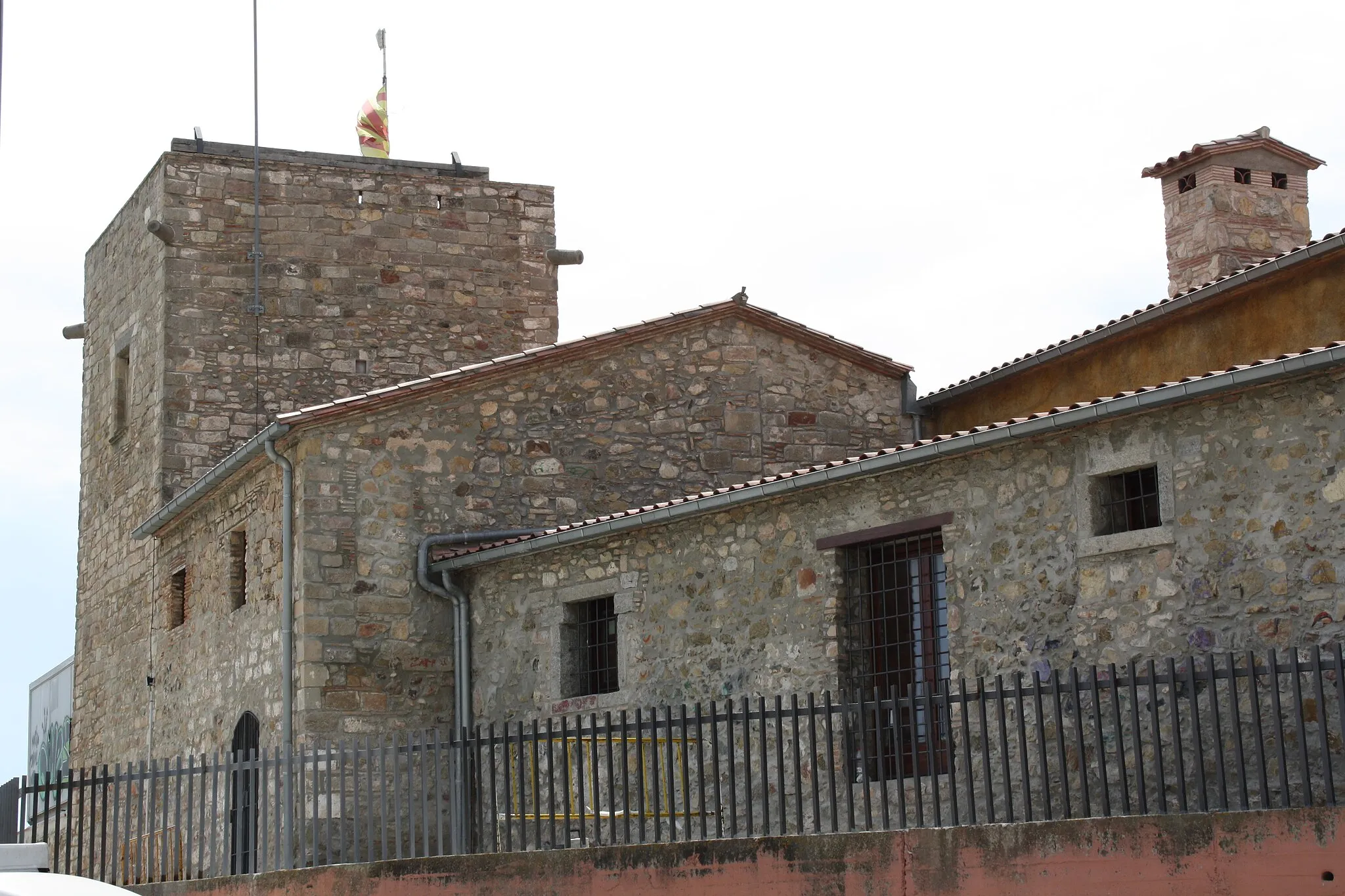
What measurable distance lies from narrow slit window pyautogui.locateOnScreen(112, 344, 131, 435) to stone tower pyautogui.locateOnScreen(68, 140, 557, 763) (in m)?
0.02

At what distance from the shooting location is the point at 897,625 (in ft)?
40.1

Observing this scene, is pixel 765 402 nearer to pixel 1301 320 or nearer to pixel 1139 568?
pixel 1301 320

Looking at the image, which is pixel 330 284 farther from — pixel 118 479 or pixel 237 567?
pixel 237 567

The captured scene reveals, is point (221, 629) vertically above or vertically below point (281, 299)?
below

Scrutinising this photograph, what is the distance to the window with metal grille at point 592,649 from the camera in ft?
46.5

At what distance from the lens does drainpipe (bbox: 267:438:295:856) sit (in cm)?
1459

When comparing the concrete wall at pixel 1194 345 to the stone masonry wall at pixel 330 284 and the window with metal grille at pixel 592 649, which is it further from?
the stone masonry wall at pixel 330 284

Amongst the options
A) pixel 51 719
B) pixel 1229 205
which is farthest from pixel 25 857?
pixel 51 719

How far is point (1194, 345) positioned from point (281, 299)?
32.8ft

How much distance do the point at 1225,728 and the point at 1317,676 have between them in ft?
5.63

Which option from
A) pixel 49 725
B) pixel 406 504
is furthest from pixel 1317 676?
pixel 49 725

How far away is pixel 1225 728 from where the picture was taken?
9883 millimetres

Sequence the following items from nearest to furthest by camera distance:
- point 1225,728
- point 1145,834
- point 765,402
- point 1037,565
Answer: point 1145,834, point 1225,728, point 1037,565, point 765,402

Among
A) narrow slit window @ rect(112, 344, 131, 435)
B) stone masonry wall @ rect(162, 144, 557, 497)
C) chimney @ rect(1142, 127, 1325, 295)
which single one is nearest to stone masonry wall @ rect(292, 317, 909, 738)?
chimney @ rect(1142, 127, 1325, 295)
